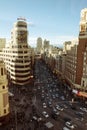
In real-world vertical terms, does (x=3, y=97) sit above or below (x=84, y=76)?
below

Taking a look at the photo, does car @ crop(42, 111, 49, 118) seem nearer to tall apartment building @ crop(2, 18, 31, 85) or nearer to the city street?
the city street

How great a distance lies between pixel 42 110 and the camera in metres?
74.4

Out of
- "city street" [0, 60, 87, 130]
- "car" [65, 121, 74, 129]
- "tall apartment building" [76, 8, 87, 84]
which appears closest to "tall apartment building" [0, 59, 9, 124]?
"city street" [0, 60, 87, 130]

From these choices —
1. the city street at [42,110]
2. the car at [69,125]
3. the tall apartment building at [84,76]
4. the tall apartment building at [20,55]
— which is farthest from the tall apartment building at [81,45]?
the car at [69,125]

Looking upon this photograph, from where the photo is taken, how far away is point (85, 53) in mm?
93125

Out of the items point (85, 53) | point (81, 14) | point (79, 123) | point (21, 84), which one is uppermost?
point (81, 14)

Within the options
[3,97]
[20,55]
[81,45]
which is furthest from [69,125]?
[20,55]

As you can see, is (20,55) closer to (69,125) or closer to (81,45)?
(81,45)

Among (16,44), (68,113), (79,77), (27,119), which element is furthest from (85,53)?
(27,119)

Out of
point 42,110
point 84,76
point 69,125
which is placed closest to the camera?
point 69,125

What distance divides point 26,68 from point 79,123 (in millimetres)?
53644

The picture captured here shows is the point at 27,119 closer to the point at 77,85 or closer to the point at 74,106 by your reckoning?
the point at 74,106

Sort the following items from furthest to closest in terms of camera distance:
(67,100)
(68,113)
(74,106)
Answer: (67,100), (74,106), (68,113)

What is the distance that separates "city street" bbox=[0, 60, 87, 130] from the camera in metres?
60.6
